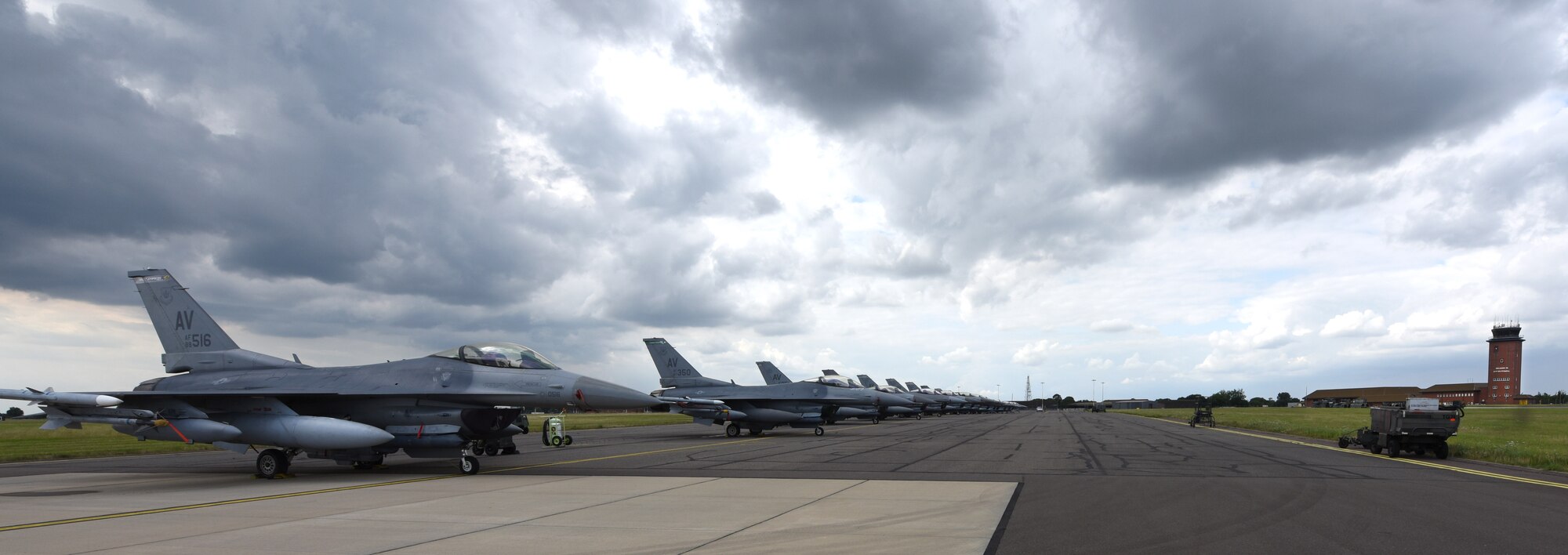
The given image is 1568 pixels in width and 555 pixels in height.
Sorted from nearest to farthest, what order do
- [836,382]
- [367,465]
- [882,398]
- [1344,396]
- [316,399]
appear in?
1. [316,399]
2. [367,465]
3. [836,382]
4. [882,398]
5. [1344,396]

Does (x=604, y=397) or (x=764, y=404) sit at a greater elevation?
(x=604, y=397)

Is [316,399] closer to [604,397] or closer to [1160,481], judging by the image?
[604,397]

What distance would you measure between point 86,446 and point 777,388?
23988mm

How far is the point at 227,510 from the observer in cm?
1066

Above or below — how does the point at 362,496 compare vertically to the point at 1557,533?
below

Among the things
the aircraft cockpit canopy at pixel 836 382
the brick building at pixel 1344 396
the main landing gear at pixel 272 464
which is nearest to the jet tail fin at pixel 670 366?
the aircraft cockpit canopy at pixel 836 382

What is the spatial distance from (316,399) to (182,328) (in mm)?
4370

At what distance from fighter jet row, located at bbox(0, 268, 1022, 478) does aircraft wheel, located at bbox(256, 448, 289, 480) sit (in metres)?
0.02

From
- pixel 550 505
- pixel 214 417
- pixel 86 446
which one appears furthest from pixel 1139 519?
pixel 86 446

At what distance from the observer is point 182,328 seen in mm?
18047

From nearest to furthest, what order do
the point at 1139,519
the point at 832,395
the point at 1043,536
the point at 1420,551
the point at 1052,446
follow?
the point at 1420,551 < the point at 1043,536 < the point at 1139,519 < the point at 1052,446 < the point at 832,395

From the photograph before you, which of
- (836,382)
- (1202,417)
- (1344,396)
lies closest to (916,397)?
(1202,417)

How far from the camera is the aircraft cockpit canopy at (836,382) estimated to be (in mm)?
35750

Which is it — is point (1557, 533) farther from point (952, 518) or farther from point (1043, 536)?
point (952, 518)
